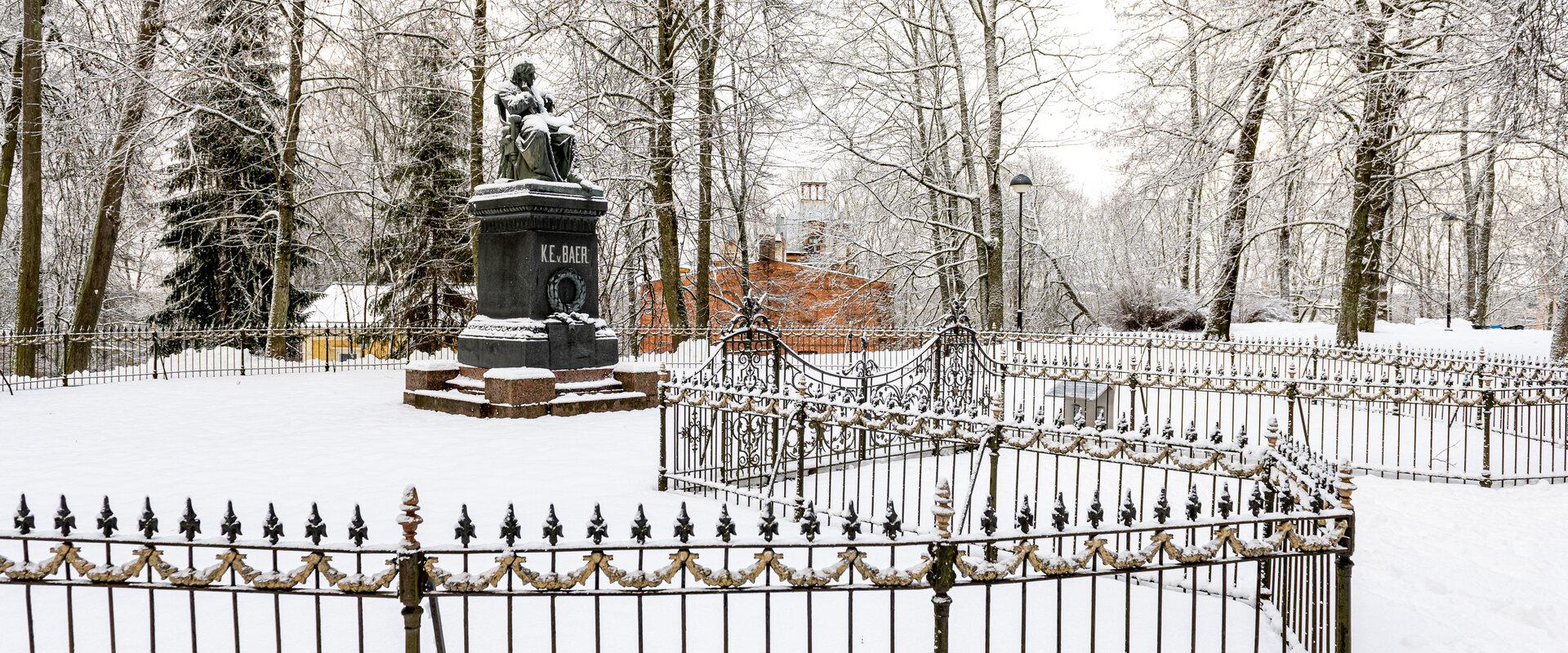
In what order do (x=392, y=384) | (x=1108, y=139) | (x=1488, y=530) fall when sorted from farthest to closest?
1. (x=1108, y=139)
2. (x=392, y=384)
3. (x=1488, y=530)

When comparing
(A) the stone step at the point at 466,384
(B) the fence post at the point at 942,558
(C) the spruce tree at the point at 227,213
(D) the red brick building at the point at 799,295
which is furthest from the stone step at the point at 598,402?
(D) the red brick building at the point at 799,295

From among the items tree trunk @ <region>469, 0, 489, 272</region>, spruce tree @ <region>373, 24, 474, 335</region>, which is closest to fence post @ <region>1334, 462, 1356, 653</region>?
tree trunk @ <region>469, 0, 489, 272</region>

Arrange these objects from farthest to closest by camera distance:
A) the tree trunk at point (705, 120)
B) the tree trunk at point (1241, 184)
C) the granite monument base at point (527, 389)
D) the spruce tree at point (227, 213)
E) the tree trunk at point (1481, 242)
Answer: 1. the spruce tree at point (227, 213)
2. the tree trunk at point (705, 120)
3. the tree trunk at point (1481, 242)
4. the tree trunk at point (1241, 184)
5. the granite monument base at point (527, 389)

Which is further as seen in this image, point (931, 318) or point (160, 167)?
point (931, 318)

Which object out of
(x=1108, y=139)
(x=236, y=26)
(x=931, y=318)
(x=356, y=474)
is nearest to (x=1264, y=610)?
(x=356, y=474)

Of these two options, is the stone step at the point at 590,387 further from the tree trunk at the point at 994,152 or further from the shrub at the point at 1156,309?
the shrub at the point at 1156,309

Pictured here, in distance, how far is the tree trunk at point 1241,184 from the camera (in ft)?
58.9

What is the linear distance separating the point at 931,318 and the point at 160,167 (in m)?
24.3

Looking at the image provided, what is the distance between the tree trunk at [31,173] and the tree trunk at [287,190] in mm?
4255

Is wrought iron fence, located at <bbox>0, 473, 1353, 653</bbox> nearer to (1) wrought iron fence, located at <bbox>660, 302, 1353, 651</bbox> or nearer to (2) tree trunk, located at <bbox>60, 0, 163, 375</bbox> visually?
(1) wrought iron fence, located at <bbox>660, 302, 1353, 651</bbox>

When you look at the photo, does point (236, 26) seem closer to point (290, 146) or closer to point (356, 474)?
point (290, 146)

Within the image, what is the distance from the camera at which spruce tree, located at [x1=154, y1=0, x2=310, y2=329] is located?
24.1 m

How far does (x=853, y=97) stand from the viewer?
83.3 ft

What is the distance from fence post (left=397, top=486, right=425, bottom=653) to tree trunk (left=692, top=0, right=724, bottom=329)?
18523 millimetres
